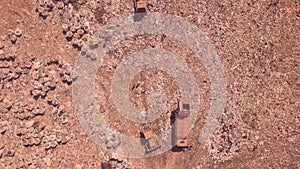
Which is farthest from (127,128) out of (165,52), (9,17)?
(9,17)

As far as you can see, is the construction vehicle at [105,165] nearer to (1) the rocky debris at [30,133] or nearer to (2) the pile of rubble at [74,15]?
(1) the rocky debris at [30,133]

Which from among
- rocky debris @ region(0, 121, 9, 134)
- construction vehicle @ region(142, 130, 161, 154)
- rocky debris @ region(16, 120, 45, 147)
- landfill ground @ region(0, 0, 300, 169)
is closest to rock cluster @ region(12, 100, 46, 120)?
rocky debris @ region(16, 120, 45, 147)

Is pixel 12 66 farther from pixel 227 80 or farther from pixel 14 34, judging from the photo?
pixel 227 80

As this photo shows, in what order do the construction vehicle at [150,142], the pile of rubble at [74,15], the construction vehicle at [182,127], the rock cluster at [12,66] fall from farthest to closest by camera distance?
the construction vehicle at [150,142] → the construction vehicle at [182,127] → the pile of rubble at [74,15] → the rock cluster at [12,66]

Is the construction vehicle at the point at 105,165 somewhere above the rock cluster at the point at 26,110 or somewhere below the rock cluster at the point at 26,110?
below

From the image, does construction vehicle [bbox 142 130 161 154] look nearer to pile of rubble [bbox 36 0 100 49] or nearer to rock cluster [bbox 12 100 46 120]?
rock cluster [bbox 12 100 46 120]

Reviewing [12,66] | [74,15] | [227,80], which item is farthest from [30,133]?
[227,80]

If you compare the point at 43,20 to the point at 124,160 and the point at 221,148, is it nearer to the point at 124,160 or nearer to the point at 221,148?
the point at 124,160

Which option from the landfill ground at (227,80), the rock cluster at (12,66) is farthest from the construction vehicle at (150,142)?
the rock cluster at (12,66)
